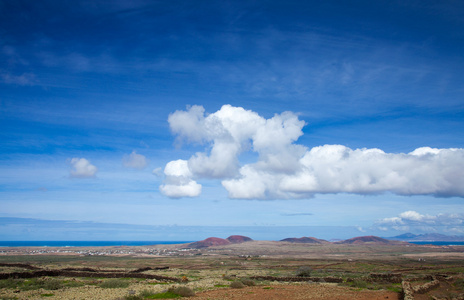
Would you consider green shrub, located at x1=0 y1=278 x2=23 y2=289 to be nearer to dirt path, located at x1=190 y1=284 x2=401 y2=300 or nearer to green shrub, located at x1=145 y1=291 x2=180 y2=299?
green shrub, located at x1=145 y1=291 x2=180 y2=299

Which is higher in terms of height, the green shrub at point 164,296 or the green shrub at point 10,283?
the green shrub at point 164,296

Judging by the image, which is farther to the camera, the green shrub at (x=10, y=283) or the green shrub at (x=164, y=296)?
the green shrub at (x=10, y=283)

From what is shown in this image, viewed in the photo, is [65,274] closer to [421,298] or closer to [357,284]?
[357,284]

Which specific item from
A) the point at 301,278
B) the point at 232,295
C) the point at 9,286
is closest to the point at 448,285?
the point at 301,278

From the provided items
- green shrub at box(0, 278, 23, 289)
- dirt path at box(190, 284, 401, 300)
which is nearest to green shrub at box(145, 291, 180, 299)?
dirt path at box(190, 284, 401, 300)

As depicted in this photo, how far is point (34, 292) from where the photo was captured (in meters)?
30.2

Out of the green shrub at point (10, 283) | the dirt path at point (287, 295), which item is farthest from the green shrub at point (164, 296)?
the green shrub at point (10, 283)

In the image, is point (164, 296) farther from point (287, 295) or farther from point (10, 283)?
point (10, 283)

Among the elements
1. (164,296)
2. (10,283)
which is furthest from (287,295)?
(10,283)

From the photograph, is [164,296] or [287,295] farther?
[287,295]

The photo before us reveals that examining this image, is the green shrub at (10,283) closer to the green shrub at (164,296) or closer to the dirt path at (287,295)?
the green shrub at (164,296)

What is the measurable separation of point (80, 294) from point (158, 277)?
1534 centimetres

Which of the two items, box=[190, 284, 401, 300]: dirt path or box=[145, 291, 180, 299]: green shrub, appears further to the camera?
box=[145, 291, 180, 299]: green shrub

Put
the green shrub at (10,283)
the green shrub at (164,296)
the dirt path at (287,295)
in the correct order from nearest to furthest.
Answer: the dirt path at (287,295)
the green shrub at (164,296)
the green shrub at (10,283)
